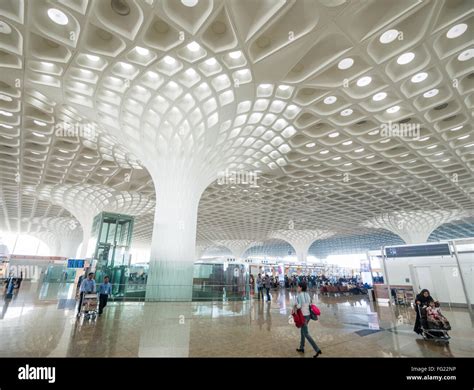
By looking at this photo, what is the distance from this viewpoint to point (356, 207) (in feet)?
130

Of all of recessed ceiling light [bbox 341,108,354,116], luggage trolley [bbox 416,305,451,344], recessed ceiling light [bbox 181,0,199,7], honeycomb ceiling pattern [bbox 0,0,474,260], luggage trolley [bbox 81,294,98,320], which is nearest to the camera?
luggage trolley [bbox 416,305,451,344]

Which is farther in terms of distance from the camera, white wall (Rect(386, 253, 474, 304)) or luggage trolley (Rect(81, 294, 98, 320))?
white wall (Rect(386, 253, 474, 304))

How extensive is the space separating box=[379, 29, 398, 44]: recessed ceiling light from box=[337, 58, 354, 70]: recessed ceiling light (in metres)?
1.37

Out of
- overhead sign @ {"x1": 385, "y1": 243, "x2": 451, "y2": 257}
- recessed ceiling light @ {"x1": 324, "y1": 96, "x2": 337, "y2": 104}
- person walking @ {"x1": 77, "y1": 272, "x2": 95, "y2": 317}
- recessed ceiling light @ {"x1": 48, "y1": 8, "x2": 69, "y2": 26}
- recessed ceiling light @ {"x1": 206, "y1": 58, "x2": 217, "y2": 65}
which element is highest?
recessed ceiling light @ {"x1": 324, "y1": 96, "x2": 337, "y2": 104}

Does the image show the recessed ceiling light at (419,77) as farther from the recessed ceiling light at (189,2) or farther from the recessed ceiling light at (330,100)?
the recessed ceiling light at (189,2)

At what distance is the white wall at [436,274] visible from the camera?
52.3ft

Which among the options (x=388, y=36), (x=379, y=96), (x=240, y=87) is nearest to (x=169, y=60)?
(x=240, y=87)

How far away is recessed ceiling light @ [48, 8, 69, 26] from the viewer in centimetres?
889

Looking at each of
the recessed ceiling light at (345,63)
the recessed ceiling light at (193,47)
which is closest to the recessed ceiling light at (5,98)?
the recessed ceiling light at (193,47)

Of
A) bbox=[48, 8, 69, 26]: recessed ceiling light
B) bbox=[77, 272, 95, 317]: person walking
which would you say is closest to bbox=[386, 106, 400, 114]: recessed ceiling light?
bbox=[48, 8, 69, 26]: recessed ceiling light

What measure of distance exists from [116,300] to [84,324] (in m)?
7.21

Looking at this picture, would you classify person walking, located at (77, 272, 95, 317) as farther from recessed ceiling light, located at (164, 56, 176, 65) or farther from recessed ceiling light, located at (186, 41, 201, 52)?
recessed ceiling light, located at (186, 41, 201, 52)

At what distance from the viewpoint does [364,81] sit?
13.2 meters

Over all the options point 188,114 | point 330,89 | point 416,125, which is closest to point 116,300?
point 188,114
